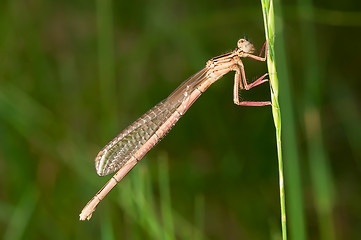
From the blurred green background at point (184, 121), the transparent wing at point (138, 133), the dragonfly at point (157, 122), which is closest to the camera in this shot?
the dragonfly at point (157, 122)

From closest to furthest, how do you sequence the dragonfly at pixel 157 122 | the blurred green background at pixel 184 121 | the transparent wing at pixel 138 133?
the dragonfly at pixel 157 122 < the transparent wing at pixel 138 133 < the blurred green background at pixel 184 121

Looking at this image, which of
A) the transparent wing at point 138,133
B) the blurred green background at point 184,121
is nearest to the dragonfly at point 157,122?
the transparent wing at point 138,133

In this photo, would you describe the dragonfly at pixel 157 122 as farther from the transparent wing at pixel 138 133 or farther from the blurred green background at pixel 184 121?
the blurred green background at pixel 184 121

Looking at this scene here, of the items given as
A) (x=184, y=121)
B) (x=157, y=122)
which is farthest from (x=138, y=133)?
(x=184, y=121)

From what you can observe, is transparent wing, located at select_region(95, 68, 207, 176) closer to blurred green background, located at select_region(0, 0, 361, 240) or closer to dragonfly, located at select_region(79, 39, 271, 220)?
dragonfly, located at select_region(79, 39, 271, 220)

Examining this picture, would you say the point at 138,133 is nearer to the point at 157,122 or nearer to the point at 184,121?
the point at 157,122
